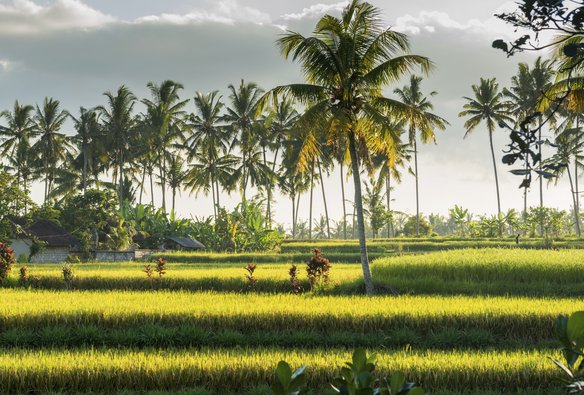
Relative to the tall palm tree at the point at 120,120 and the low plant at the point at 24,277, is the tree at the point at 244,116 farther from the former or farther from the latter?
the low plant at the point at 24,277

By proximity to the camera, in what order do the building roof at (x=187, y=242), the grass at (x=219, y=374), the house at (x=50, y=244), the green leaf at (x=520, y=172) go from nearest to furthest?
the green leaf at (x=520, y=172) < the grass at (x=219, y=374) < the house at (x=50, y=244) < the building roof at (x=187, y=242)

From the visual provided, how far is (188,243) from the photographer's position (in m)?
42.0

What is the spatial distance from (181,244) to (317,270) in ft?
82.6

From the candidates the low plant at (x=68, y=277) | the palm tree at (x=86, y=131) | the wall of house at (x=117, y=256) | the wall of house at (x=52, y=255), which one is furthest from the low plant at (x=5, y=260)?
the palm tree at (x=86, y=131)

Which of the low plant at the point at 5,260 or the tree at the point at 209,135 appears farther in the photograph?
the tree at the point at 209,135

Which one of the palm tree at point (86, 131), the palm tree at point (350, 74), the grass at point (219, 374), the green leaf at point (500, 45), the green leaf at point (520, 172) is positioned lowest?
the grass at point (219, 374)

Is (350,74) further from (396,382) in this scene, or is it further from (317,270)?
(396,382)

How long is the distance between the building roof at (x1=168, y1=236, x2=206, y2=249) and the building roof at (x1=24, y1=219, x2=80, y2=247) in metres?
6.66

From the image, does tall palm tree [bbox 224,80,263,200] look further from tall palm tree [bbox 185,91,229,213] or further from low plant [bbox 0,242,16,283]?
low plant [bbox 0,242,16,283]

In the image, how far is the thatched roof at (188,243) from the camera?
134 ft

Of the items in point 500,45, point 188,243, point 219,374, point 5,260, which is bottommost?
point 219,374

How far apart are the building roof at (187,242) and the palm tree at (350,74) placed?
25518mm

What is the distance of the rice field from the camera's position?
817 centimetres

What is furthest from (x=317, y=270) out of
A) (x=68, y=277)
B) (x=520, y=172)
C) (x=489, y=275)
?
(x=520, y=172)
